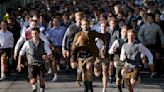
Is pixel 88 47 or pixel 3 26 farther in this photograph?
pixel 3 26

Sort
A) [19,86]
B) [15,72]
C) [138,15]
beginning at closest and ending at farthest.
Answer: [19,86] < [15,72] < [138,15]

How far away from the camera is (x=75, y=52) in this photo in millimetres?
13070

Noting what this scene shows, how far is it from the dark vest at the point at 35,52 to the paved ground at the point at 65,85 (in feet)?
6.11

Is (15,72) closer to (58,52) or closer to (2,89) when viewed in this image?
(58,52)

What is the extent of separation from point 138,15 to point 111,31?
185 inches

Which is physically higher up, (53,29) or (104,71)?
(53,29)

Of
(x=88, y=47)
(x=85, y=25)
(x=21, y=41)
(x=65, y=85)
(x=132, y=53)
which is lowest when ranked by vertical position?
(x=65, y=85)

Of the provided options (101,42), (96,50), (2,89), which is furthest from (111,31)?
(2,89)

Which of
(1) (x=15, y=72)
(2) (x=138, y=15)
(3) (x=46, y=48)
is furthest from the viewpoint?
(2) (x=138, y=15)

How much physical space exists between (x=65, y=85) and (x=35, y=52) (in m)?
2.71

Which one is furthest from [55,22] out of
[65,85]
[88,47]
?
[88,47]

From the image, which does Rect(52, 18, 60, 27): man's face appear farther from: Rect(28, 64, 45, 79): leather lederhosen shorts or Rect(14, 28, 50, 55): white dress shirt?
Rect(28, 64, 45, 79): leather lederhosen shorts

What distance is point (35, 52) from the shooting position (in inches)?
503

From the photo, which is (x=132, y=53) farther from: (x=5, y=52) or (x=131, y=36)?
(x=5, y=52)
